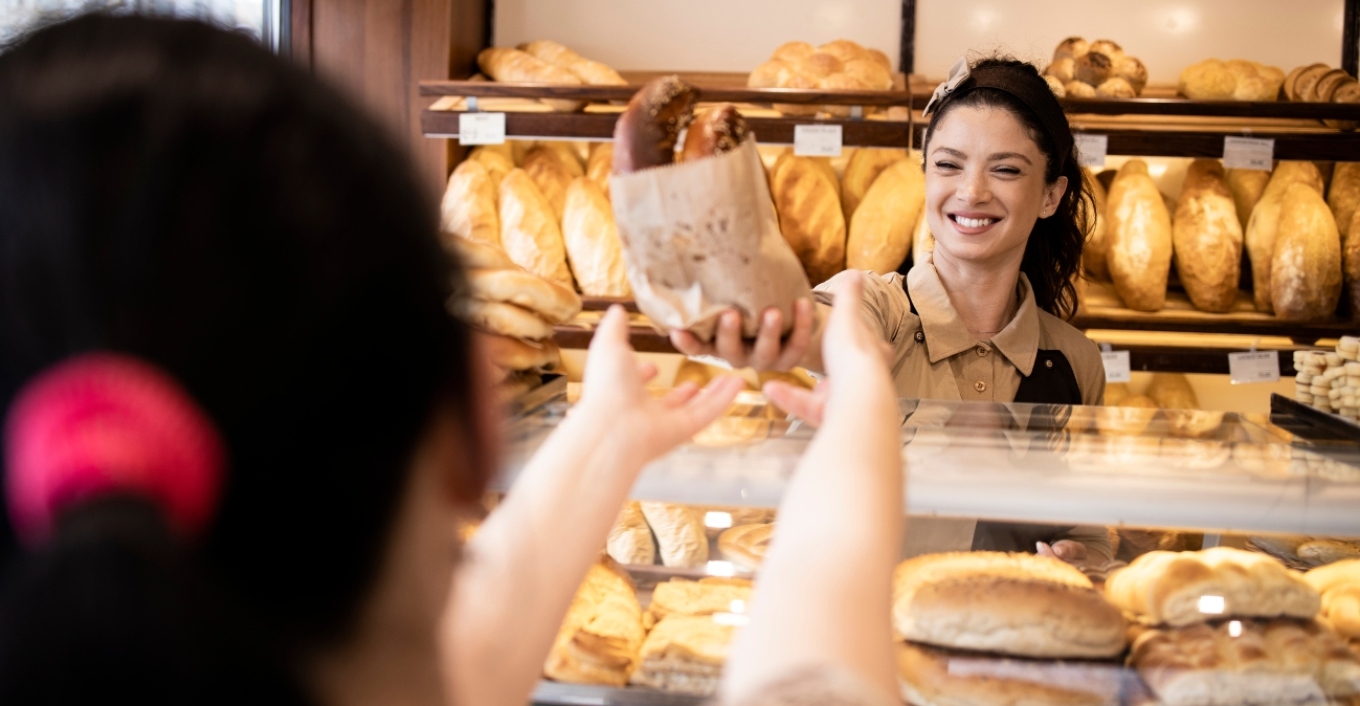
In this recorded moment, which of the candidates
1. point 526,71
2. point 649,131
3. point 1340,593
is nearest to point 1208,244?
point 1340,593

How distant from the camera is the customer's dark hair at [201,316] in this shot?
0.36 m

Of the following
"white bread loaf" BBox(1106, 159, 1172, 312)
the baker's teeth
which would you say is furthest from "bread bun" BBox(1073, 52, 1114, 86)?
the baker's teeth

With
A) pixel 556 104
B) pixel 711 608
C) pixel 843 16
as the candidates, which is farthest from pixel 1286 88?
pixel 711 608

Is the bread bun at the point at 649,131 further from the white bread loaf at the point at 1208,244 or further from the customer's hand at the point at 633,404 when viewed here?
the white bread loaf at the point at 1208,244

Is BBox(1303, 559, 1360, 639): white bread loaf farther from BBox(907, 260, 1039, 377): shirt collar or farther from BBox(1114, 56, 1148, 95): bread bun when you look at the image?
BBox(1114, 56, 1148, 95): bread bun

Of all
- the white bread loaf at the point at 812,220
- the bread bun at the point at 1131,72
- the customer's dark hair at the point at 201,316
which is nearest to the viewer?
the customer's dark hair at the point at 201,316

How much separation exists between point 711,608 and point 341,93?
94 cm

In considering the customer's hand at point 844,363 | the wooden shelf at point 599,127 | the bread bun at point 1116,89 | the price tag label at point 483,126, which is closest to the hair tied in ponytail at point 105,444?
the customer's hand at point 844,363

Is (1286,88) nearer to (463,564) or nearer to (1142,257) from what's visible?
(1142,257)

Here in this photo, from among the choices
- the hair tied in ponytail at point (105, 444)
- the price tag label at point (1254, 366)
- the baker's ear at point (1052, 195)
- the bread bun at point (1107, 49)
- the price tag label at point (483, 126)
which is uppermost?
the bread bun at point (1107, 49)

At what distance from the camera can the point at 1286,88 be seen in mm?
2799

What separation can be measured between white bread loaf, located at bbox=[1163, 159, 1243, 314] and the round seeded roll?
1943 mm

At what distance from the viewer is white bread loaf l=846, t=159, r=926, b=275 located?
2830 millimetres

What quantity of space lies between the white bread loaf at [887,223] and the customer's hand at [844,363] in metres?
1.98
